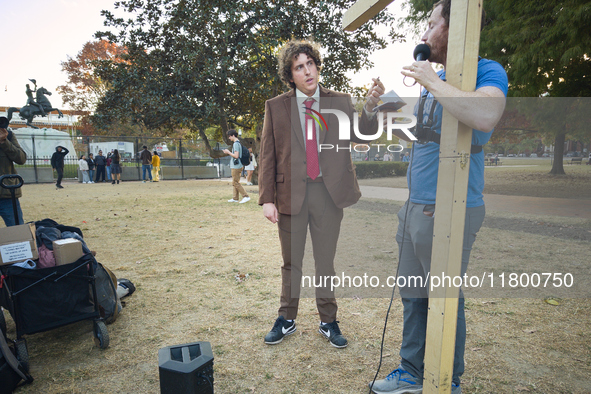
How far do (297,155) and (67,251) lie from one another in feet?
5.88

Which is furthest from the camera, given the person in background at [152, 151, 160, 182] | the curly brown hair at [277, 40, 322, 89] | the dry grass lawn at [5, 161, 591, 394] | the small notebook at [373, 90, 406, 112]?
the person in background at [152, 151, 160, 182]

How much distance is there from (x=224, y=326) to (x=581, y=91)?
11521 mm

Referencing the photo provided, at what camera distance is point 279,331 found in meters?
2.70

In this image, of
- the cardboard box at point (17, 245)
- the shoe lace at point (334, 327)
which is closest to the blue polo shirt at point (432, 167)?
the shoe lace at point (334, 327)

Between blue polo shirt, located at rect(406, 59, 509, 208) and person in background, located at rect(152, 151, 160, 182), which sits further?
person in background, located at rect(152, 151, 160, 182)

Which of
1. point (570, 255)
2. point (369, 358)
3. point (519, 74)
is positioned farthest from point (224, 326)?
point (519, 74)

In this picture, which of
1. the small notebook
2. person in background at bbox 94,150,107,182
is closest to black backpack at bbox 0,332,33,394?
the small notebook

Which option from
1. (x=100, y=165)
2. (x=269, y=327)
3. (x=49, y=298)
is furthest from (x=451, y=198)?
(x=100, y=165)

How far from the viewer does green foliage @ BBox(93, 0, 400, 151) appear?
41.2 ft

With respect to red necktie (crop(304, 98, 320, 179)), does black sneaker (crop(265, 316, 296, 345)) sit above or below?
below

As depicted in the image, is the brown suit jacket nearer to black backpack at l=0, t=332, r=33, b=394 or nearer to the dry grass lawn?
the dry grass lawn

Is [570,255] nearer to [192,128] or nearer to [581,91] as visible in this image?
[581,91]

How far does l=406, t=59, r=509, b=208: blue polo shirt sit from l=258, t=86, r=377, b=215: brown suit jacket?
0.62 meters

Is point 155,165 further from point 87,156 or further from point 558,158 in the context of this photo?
point 558,158
